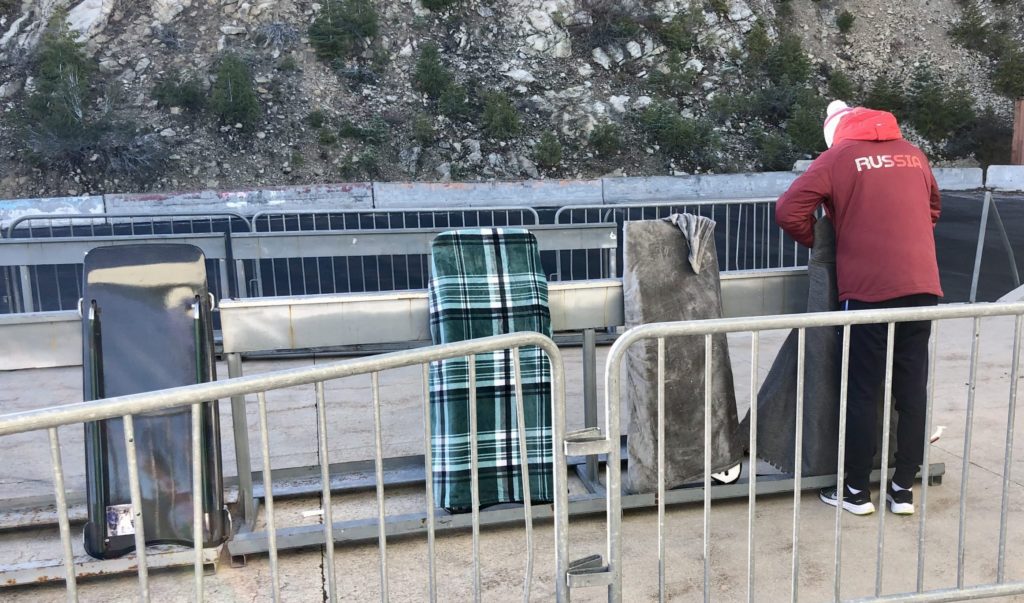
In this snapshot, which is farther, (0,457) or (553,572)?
(0,457)

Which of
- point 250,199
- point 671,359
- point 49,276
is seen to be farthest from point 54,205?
point 671,359

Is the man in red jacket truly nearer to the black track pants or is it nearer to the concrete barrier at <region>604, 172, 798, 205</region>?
the black track pants

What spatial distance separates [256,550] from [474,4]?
30037 mm

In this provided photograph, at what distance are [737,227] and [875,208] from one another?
27.3 feet

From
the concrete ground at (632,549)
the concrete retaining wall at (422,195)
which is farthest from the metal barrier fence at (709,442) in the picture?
the concrete retaining wall at (422,195)

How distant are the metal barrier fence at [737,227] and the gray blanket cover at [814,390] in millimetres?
4860

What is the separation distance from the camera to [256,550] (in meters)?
3.82

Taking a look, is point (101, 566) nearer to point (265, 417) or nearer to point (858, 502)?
point (265, 417)

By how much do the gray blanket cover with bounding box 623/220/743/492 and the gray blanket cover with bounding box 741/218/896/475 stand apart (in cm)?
25

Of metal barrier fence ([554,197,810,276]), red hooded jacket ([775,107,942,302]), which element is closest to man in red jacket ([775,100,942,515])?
red hooded jacket ([775,107,942,302])

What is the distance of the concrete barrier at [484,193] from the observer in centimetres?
2361

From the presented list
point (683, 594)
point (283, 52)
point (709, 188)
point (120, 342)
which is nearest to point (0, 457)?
point (120, 342)

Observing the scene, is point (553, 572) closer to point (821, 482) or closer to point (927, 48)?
point (821, 482)

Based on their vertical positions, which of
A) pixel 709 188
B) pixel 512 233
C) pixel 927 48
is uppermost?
pixel 927 48
